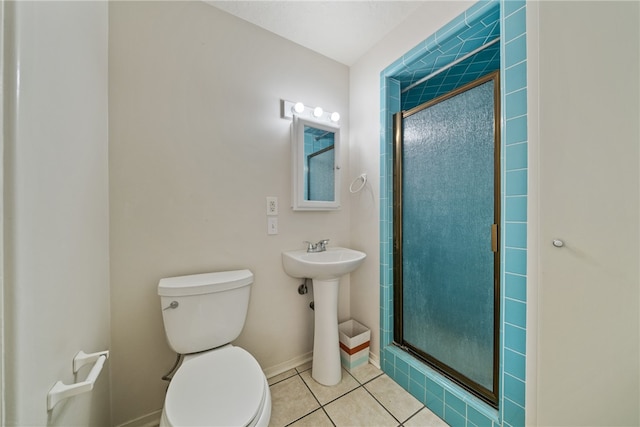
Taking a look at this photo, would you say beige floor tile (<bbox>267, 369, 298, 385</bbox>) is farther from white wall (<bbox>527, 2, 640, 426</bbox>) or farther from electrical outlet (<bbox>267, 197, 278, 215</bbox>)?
white wall (<bbox>527, 2, 640, 426</bbox>)

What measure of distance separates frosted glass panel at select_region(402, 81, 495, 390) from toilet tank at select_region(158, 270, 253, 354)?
113 centimetres

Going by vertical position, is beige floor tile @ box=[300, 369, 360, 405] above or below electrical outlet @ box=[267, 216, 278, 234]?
below

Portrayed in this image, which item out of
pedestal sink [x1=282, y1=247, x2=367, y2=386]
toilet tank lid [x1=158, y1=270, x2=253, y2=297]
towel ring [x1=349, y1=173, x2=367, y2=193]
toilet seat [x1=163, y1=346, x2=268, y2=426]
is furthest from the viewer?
towel ring [x1=349, y1=173, x2=367, y2=193]

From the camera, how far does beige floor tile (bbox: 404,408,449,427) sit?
1193 mm

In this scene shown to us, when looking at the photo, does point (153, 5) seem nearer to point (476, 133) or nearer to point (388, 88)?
point (388, 88)

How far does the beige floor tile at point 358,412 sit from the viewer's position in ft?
3.93

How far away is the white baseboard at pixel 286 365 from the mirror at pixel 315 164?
43.1 inches

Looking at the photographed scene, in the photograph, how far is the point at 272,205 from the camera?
152 cm

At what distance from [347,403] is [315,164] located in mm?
1518

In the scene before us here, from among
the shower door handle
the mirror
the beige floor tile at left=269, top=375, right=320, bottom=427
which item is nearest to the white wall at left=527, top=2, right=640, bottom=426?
the shower door handle

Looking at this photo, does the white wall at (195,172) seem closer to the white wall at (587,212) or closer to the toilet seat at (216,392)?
the toilet seat at (216,392)

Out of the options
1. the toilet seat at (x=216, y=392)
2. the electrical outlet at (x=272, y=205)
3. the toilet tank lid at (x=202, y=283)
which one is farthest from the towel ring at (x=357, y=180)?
the toilet seat at (x=216, y=392)

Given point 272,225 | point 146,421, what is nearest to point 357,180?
point 272,225

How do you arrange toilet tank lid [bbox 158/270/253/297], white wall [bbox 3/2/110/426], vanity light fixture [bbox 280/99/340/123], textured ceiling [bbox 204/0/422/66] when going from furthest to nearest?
vanity light fixture [bbox 280/99/340/123]
textured ceiling [bbox 204/0/422/66]
toilet tank lid [bbox 158/270/253/297]
white wall [bbox 3/2/110/426]
